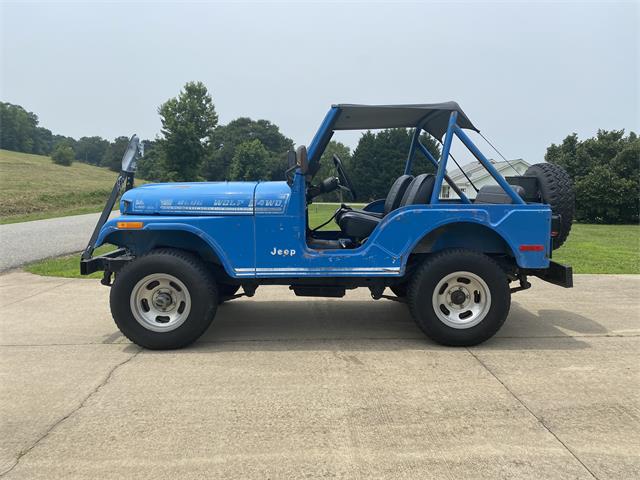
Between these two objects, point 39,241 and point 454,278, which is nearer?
point 454,278

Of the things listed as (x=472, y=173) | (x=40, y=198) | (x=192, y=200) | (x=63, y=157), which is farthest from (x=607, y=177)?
(x=63, y=157)

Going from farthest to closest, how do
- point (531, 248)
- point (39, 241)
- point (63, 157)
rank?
point (63, 157), point (39, 241), point (531, 248)

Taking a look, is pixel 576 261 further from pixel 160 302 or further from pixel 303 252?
pixel 160 302

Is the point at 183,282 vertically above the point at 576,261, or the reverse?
the point at 183,282

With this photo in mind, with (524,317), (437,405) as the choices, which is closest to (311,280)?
(437,405)

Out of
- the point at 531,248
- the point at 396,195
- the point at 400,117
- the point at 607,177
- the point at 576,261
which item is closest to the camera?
the point at 531,248

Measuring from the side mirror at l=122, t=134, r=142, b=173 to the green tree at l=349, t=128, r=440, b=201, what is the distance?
2.50m

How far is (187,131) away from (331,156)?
40.2 meters

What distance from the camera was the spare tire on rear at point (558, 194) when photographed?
4.50 m

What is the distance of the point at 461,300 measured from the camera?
4.25 m

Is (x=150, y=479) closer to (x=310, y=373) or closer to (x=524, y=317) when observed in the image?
(x=310, y=373)

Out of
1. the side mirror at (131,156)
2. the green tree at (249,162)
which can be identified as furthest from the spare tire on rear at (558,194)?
the green tree at (249,162)

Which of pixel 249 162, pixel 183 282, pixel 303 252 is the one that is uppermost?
pixel 249 162

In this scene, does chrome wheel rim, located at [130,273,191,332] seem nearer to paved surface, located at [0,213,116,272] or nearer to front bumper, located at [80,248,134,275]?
front bumper, located at [80,248,134,275]
